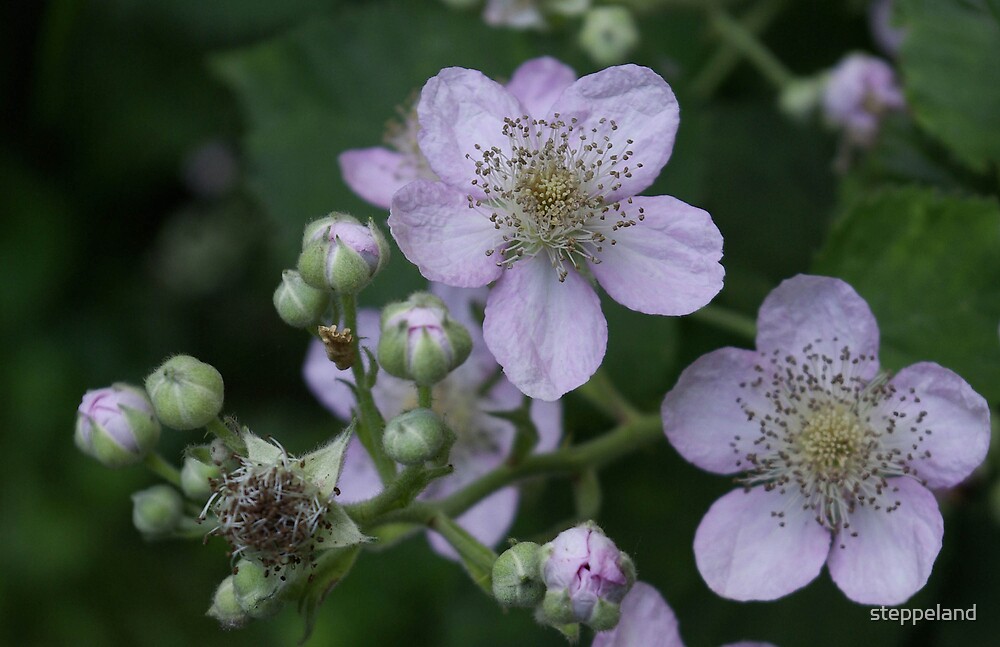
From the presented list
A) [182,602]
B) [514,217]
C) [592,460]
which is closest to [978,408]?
[592,460]

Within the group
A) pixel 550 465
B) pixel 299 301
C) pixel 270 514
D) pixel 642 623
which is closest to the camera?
pixel 270 514

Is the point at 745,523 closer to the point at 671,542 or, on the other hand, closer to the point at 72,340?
the point at 671,542

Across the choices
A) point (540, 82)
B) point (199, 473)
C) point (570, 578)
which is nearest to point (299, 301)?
point (199, 473)

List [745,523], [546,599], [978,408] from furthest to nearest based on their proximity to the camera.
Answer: [745,523] → [978,408] → [546,599]

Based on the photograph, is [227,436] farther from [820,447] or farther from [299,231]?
[820,447]

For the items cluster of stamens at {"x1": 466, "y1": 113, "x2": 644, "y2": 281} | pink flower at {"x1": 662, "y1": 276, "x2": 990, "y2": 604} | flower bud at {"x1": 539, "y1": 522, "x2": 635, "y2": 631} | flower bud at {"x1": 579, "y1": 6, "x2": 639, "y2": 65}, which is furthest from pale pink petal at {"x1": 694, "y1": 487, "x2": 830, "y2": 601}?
flower bud at {"x1": 579, "y1": 6, "x2": 639, "y2": 65}

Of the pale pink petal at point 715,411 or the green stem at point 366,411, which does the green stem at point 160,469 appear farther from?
the pale pink petal at point 715,411
